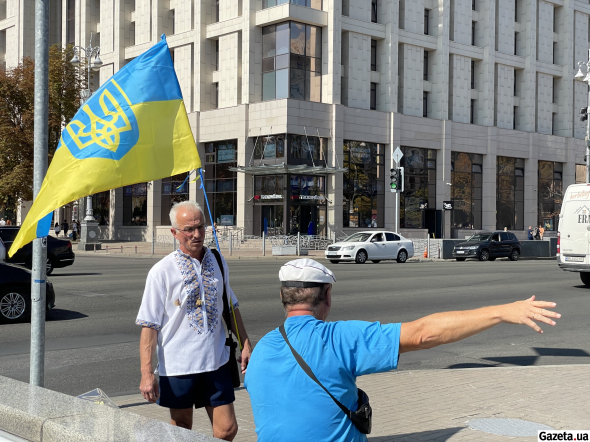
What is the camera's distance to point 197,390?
4.20 m

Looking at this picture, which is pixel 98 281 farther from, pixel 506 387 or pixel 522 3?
pixel 522 3

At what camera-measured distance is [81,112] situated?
4.77 meters

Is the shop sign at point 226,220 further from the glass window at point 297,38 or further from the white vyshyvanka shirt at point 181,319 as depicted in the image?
the white vyshyvanka shirt at point 181,319

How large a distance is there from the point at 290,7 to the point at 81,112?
3957 centimetres

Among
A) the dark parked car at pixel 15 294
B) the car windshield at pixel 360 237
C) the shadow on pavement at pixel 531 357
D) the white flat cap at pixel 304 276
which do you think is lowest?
the shadow on pavement at pixel 531 357

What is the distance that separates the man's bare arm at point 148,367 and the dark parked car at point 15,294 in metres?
8.50

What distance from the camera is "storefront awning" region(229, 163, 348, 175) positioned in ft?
137

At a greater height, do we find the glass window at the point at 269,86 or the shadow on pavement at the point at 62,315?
the glass window at the point at 269,86

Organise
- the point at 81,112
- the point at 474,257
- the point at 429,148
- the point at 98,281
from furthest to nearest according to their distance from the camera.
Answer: the point at 429,148 → the point at 474,257 → the point at 98,281 → the point at 81,112

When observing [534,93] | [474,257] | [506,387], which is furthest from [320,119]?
[506,387]

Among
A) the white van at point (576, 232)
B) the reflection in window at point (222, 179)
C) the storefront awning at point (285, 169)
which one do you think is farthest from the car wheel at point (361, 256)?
the reflection in window at point (222, 179)

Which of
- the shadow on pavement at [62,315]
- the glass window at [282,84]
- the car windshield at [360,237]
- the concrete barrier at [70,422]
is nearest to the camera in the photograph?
the concrete barrier at [70,422]

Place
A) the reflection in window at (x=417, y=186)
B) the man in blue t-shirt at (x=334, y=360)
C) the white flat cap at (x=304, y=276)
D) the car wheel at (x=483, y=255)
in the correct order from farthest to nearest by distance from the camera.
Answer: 1. the reflection in window at (x=417, y=186)
2. the car wheel at (x=483, y=255)
3. the white flat cap at (x=304, y=276)
4. the man in blue t-shirt at (x=334, y=360)

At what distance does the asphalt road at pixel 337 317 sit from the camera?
8.62 m
